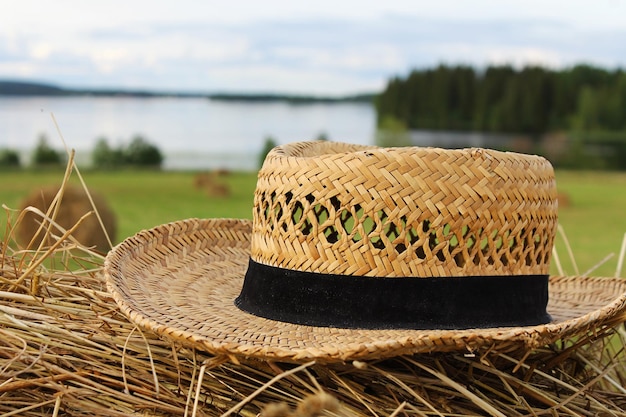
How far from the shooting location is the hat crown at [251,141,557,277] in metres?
1.56

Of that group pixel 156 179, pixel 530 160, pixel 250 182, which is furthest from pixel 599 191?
pixel 530 160

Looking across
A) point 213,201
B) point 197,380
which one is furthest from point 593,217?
point 197,380

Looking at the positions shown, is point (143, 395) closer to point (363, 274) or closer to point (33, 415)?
point (33, 415)

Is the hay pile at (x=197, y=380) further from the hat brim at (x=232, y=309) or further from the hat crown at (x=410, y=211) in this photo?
the hat crown at (x=410, y=211)

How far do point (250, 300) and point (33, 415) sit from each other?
547 mm

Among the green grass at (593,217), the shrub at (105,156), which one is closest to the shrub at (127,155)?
the shrub at (105,156)

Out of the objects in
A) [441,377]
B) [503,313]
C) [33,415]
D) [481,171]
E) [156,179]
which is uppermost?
[481,171]

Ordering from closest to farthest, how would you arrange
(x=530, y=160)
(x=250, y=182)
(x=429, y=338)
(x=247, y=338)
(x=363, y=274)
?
(x=429, y=338) < (x=247, y=338) < (x=363, y=274) < (x=530, y=160) < (x=250, y=182)

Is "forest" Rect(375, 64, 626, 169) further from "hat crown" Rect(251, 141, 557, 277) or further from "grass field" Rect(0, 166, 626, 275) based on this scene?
"hat crown" Rect(251, 141, 557, 277)

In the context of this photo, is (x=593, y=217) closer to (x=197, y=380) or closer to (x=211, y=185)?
(x=211, y=185)

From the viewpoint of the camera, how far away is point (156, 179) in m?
18.1

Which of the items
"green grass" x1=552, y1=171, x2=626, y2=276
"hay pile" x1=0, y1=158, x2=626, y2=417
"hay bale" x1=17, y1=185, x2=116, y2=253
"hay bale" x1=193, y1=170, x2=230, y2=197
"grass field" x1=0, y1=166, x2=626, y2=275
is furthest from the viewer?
"hay bale" x1=193, y1=170, x2=230, y2=197

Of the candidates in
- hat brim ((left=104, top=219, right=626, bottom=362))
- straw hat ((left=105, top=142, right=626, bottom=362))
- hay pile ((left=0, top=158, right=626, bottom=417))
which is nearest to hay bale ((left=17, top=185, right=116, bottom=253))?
hat brim ((left=104, top=219, right=626, bottom=362))

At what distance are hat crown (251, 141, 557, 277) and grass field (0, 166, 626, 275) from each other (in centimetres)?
822
